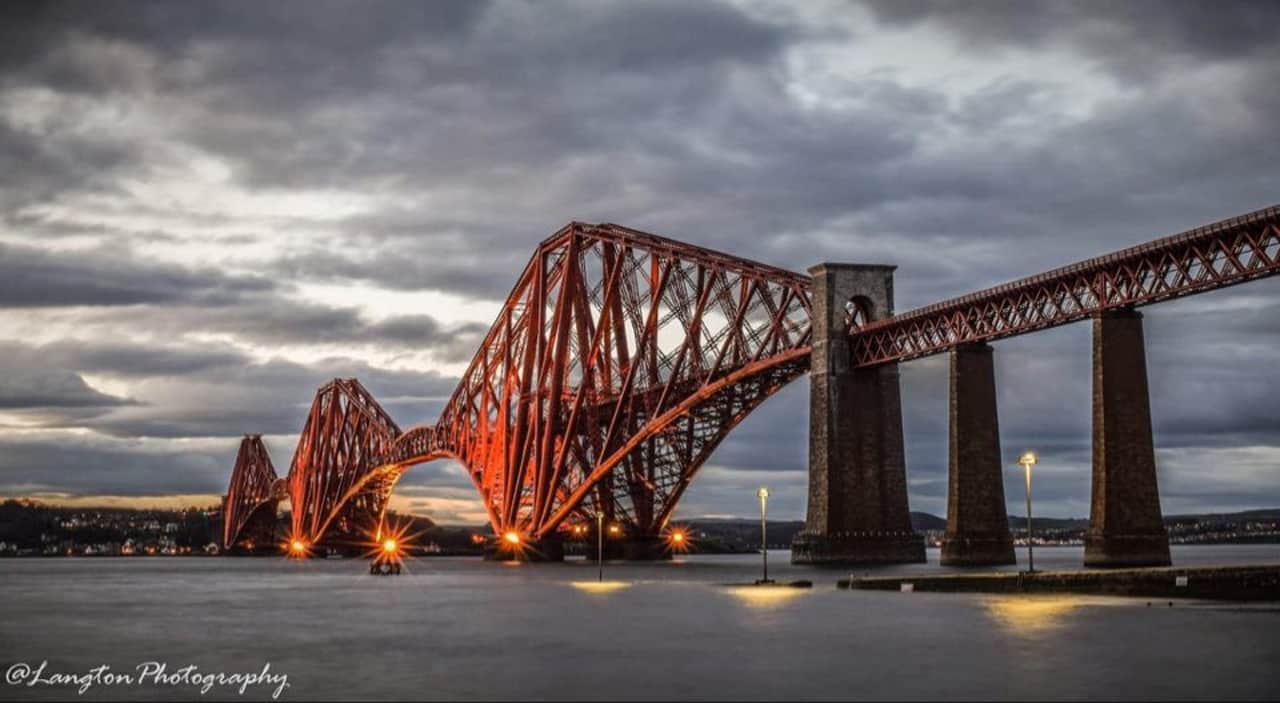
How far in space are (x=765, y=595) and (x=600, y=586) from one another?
17.1m

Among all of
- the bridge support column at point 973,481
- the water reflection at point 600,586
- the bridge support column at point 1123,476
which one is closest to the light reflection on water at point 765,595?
the water reflection at point 600,586

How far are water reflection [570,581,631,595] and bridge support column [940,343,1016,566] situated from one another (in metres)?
17.4

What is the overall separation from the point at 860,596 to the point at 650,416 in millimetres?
58600

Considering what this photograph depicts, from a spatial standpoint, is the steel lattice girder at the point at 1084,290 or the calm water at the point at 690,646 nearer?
the calm water at the point at 690,646

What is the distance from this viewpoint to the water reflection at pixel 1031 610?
1521 inches

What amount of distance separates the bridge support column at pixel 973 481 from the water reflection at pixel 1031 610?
25.4 meters

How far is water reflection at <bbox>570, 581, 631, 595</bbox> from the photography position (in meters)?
70.1

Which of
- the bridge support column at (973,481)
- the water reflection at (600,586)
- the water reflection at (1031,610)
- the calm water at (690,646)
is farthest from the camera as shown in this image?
the bridge support column at (973,481)

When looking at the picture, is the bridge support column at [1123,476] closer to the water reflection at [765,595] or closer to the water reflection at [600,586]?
the water reflection at [765,595]

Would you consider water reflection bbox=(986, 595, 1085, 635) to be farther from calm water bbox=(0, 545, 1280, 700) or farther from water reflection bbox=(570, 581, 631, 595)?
water reflection bbox=(570, 581, 631, 595)

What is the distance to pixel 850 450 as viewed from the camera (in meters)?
88.2

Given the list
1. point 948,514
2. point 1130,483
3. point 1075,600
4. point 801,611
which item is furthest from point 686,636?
point 948,514

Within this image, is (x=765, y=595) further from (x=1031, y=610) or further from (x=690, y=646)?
(x=690, y=646)

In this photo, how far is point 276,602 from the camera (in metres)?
67.6
